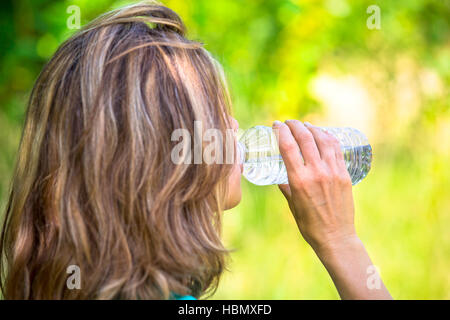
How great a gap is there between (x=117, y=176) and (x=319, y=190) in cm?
45

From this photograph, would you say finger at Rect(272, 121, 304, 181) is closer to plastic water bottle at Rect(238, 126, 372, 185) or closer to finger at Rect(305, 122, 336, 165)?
finger at Rect(305, 122, 336, 165)

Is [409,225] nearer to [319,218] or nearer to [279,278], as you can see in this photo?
[279,278]

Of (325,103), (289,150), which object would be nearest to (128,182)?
(289,150)

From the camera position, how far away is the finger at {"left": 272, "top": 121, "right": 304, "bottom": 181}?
1064mm

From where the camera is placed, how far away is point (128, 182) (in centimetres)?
94

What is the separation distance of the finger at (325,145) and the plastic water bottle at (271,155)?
355mm

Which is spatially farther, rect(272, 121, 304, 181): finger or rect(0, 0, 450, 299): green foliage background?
rect(0, 0, 450, 299): green foliage background

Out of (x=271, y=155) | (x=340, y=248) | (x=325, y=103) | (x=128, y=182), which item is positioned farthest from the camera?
(x=325, y=103)

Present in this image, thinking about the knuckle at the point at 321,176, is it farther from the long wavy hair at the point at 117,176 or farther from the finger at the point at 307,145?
the long wavy hair at the point at 117,176

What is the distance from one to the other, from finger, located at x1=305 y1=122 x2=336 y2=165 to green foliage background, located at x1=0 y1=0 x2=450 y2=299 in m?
1.19

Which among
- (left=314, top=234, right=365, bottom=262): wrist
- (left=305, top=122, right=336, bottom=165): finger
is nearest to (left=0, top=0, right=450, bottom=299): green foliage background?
(left=305, top=122, right=336, bottom=165): finger

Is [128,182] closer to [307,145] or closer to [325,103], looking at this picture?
[307,145]

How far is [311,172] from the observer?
42.1 inches
